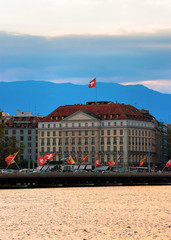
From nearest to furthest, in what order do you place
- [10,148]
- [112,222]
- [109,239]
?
1. [109,239]
2. [112,222]
3. [10,148]

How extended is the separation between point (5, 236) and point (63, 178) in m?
83.1

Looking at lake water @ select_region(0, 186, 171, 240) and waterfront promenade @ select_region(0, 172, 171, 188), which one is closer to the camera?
lake water @ select_region(0, 186, 171, 240)

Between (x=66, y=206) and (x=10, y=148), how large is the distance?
10202cm

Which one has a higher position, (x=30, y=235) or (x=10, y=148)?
(x=10, y=148)

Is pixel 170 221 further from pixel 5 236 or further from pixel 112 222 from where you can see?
pixel 5 236

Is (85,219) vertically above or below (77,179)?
below

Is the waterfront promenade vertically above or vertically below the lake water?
above

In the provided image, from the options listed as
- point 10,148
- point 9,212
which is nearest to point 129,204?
point 9,212

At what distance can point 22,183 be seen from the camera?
13150cm

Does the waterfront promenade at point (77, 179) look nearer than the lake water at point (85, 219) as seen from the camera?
No

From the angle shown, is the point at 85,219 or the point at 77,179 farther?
the point at 77,179

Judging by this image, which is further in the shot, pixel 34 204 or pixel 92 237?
pixel 34 204

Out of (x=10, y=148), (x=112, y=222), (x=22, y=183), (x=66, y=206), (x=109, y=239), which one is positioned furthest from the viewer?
(x=10, y=148)

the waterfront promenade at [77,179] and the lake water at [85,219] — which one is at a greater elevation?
the waterfront promenade at [77,179]
